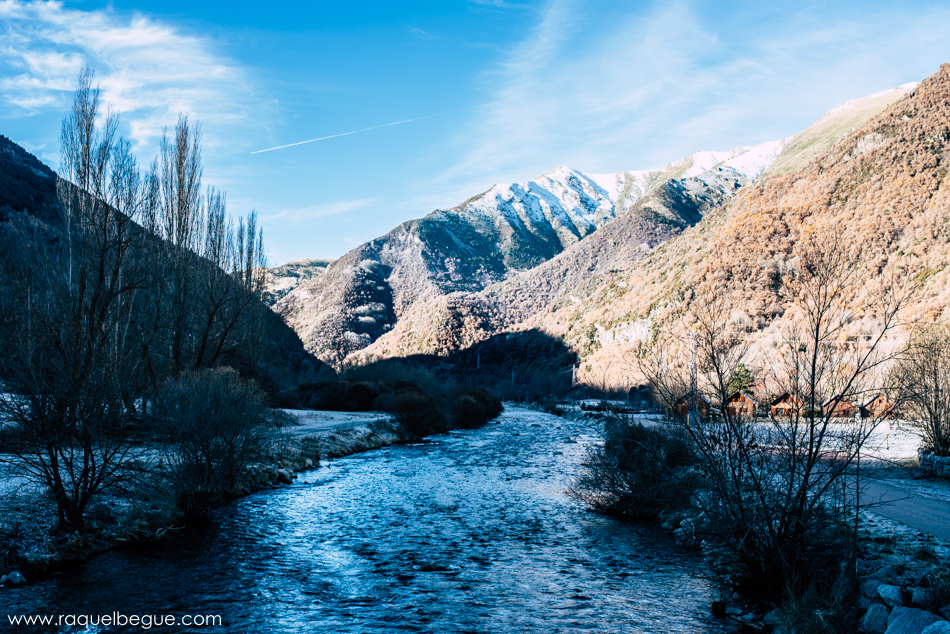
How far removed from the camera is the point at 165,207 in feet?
90.6

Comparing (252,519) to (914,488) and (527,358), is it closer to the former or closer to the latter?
(914,488)

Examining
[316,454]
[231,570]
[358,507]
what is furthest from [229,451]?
[316,454]

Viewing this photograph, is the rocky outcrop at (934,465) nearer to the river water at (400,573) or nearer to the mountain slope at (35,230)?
the river water at (400,573)

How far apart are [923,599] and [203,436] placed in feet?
45.3

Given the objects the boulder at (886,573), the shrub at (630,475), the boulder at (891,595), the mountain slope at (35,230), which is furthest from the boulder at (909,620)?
the mountain slope at (35,230)

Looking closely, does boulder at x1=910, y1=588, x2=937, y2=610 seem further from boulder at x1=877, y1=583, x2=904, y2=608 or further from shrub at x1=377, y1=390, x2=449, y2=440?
shrub at x1=377, y1=390, x2=449, y2=440

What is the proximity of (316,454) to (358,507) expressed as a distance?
9027 millimetres

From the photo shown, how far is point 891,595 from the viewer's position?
6.51 meters

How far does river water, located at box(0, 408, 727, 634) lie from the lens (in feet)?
25.8

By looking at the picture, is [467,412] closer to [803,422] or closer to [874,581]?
[803,422]

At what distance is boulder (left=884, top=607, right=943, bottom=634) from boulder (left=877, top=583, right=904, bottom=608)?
26 centimetres

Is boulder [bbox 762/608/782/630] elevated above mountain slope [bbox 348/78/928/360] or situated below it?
below

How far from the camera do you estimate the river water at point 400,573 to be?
7879 mm

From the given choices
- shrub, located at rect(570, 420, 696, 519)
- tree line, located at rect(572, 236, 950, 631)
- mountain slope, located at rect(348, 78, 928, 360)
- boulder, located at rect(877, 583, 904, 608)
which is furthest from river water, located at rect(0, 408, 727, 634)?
mountain slope, located at rect(348, 78, 928, 360)
